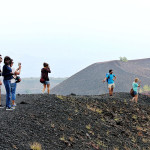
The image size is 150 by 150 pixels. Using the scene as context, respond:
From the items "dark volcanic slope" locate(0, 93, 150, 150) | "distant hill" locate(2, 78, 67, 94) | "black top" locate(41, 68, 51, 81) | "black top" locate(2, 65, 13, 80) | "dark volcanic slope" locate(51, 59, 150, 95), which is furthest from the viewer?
"distant hill" locate(2, 78, 67, 94)

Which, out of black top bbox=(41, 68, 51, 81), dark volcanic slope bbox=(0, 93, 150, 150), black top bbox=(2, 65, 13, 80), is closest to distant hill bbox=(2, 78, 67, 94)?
black top bbox=(41, 68, 51, 81)

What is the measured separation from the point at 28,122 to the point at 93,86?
46.6m

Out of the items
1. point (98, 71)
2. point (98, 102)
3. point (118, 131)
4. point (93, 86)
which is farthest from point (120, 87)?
point (118, 131)

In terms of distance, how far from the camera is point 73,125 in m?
12.6

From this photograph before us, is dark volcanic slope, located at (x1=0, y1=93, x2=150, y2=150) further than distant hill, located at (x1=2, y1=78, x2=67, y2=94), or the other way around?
distant hill, located at (x1=2, y1=78, x2=67, y2=94)

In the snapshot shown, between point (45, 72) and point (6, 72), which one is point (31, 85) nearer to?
point (45, 72)

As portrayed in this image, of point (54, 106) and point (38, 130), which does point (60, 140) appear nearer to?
point (38, 130)

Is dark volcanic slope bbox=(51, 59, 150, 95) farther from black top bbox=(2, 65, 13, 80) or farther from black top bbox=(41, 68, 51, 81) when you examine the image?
black top bbox=(2, 65, 13, 80)

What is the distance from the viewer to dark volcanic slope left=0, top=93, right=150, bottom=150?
10.4m

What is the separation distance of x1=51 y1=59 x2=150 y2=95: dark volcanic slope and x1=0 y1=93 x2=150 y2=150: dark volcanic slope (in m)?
36.6

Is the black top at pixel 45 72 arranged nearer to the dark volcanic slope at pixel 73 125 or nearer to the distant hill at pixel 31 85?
the dark volcanic slope at pixel 73 125

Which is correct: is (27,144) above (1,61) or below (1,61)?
below

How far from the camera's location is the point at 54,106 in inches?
566

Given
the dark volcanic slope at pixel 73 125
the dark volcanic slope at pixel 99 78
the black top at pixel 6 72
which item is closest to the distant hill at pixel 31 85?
the dark volcanic slope at pixel 99 78
